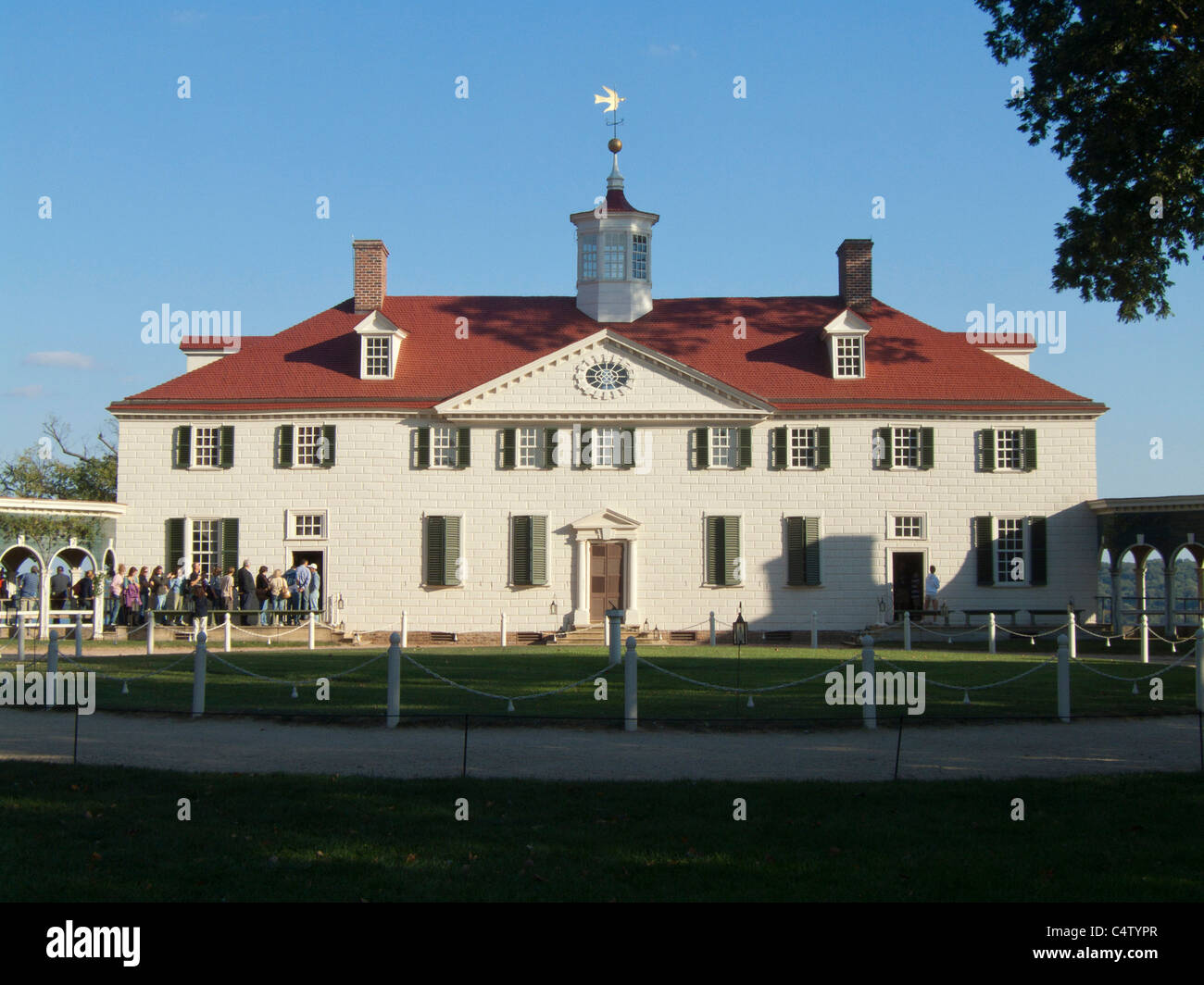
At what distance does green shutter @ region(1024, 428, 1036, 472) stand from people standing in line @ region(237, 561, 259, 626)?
21979 millimetres

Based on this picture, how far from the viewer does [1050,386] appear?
34219mm

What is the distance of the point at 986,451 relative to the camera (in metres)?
33.6

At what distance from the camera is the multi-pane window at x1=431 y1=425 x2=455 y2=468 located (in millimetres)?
33875

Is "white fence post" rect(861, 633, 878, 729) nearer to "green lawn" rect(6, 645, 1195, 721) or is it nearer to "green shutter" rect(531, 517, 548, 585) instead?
"green lawn" rect(6, 645, 1195, 721)

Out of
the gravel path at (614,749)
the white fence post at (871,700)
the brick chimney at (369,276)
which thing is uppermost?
the brick chimney at (369,276)

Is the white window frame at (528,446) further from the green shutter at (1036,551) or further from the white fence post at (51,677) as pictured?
the white fence post at (51,677)

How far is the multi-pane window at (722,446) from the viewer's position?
33.7 metres

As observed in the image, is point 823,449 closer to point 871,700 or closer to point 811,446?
point 811,446

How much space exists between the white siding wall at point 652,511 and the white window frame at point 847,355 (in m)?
1.83

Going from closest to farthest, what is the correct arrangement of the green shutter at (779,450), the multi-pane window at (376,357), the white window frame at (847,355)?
the green shutter at (779,450)
the white window frame at (847,355)
the multi-pane window at (376,357)

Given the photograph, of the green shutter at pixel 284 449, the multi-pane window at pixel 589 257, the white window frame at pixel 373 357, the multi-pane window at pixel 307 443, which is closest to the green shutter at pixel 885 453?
the multi-pane window at pixel 589 257

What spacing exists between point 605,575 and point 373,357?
9572 mm

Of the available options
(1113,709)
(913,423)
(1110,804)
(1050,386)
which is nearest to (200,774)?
(1110,804)
